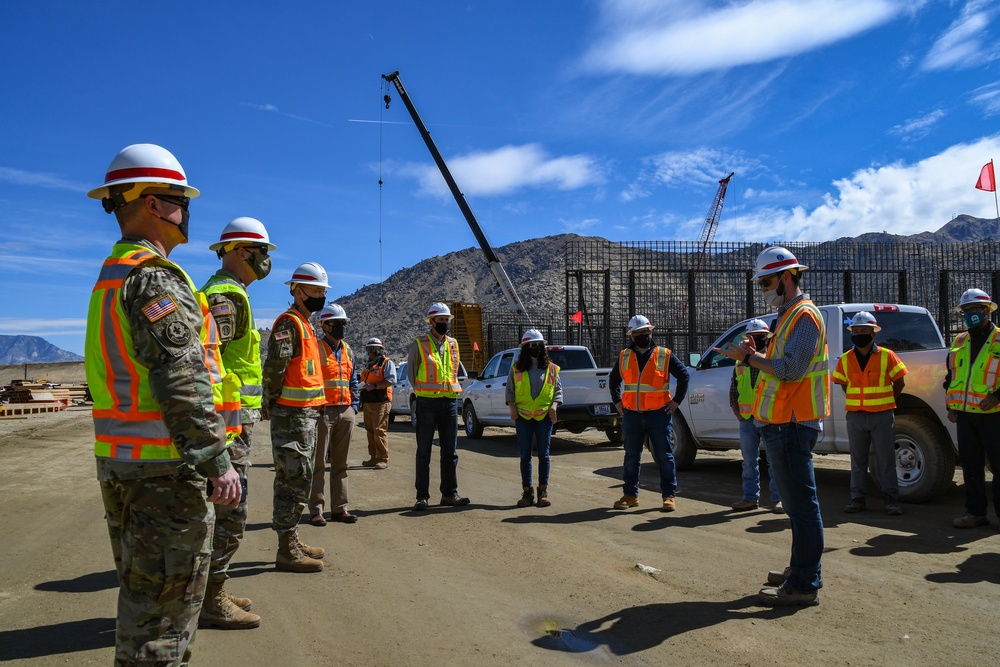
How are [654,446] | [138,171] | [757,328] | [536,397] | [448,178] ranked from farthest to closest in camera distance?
[448,178] < [536,397] < [654,446] < [757,328] < [138,171]

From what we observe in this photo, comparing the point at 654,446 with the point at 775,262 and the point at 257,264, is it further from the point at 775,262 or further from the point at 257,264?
the point at 257,264

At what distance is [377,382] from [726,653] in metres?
9.04

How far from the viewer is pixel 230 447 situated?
410cm

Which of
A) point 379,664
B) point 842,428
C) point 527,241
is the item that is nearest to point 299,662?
point 379,664

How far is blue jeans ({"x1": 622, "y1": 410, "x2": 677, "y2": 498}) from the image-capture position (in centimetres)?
779

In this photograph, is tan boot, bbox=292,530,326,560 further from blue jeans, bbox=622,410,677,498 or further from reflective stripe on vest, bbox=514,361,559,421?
blue jeans, bbox=622,410,677,498

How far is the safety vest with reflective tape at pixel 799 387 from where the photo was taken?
450 centimetres

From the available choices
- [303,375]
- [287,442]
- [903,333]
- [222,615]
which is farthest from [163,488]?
[903,333]

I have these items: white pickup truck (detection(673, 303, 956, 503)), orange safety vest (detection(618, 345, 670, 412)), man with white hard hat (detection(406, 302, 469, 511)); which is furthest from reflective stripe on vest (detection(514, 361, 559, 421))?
white pickup truck (detection(673, 303, 956, 503))

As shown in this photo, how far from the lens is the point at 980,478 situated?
21.9 ft

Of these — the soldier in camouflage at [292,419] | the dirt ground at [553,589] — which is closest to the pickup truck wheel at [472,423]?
the dirt ground at [553,589]

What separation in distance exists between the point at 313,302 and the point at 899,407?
6349 mm

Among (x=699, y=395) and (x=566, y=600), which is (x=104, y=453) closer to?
(x=566, y=600)

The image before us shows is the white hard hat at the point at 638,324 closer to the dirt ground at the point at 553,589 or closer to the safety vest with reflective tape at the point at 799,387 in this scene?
the dirt ground at the point at 553,589
